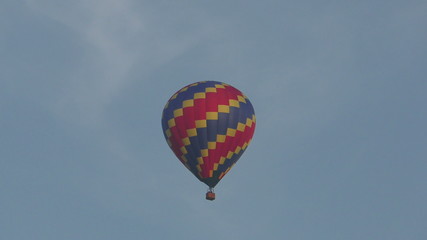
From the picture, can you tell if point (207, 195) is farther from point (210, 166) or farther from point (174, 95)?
point (174, 95)

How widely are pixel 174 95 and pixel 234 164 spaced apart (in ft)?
21.0

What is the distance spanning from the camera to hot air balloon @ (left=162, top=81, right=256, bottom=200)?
198ft

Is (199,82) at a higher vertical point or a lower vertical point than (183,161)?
higher

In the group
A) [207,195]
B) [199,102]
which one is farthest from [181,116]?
[207,195]

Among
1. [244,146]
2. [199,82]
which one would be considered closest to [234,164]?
[244,146]

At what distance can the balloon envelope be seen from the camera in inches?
2373

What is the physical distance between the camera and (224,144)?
60.4 meters

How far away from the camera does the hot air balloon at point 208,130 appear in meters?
60.3

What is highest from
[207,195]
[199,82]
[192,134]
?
[199,82]

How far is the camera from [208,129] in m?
60.3

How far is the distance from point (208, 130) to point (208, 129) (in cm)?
7

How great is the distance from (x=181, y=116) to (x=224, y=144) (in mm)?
3507

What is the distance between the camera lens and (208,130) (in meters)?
60.3

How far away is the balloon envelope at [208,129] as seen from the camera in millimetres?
60281
